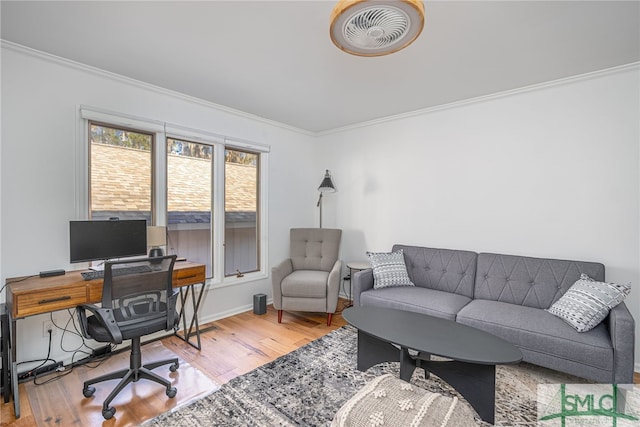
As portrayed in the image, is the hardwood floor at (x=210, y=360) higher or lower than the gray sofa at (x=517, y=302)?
lower

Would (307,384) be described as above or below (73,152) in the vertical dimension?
below

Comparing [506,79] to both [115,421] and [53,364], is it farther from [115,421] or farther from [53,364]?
[53,364]

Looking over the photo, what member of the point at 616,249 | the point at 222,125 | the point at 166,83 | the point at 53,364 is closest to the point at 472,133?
the point at 616,249

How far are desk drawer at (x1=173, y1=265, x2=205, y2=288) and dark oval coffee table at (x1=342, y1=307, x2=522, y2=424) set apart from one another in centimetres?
142

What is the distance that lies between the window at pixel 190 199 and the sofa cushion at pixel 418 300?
1.90 meters

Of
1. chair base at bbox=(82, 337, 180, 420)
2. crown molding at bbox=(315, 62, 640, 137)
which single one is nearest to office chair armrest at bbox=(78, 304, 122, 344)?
chair base at bbox=(82, 337, 180, 420)

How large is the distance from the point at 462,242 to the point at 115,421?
3314 mm

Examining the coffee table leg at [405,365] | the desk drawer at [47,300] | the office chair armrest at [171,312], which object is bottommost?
the coffee table leg at [405,365]

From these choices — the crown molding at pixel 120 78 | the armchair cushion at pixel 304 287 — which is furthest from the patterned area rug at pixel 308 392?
the crown molding at pixel 120 78

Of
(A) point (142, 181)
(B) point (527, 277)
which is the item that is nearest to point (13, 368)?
(A) point (142, 181)

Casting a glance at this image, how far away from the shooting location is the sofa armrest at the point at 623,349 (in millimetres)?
1852

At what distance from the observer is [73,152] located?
8.00 ft

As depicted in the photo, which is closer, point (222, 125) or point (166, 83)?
point (166, 83)

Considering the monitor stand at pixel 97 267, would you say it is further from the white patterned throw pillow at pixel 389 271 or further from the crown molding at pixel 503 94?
the crown molding at pixel 503 94
